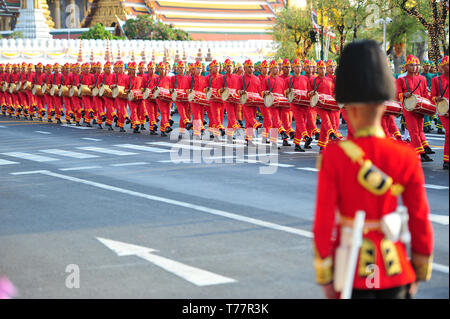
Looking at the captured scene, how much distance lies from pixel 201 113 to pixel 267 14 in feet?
230

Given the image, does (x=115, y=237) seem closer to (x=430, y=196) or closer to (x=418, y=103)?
(x=430, y=196)

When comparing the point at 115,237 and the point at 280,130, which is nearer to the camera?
the point at 115,237

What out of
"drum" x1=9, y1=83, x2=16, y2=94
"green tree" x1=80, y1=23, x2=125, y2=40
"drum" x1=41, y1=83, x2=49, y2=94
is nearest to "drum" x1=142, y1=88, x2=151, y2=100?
"drum" x1=41, y1=83, x2=49, y2=94

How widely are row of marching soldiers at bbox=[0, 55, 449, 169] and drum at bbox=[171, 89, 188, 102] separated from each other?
0.03m

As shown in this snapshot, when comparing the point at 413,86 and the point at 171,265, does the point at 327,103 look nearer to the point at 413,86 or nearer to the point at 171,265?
the point at 413,86

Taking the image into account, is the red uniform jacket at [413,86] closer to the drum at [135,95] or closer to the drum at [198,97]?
the drum at [198,97]

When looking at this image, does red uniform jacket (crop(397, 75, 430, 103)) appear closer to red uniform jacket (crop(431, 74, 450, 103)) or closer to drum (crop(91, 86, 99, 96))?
red uniform jacket (crop(431, 74, 450, 103))

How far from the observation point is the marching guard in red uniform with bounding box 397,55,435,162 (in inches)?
605

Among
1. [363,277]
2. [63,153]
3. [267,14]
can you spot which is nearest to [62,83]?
[63,153]

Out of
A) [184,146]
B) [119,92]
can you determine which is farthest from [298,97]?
[119,92]

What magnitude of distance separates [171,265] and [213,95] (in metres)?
14.4

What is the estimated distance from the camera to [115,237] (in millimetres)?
9125

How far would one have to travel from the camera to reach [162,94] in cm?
2370

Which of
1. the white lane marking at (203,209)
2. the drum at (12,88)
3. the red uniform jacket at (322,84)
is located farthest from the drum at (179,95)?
the drum at (12,88)
